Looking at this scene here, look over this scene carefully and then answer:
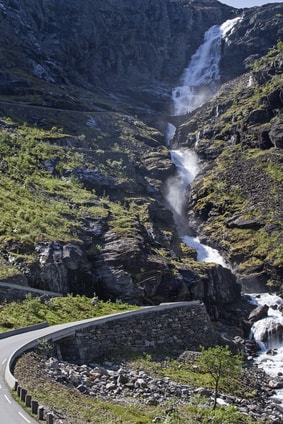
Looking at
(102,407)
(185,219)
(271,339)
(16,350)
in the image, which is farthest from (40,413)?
(185,219)

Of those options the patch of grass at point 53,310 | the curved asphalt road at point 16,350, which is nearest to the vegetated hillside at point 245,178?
the patch of grass at point 53,310

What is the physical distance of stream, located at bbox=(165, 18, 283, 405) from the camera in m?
56.1

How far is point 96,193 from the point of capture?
8769 centimetres

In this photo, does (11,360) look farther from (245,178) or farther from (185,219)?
(245,178)

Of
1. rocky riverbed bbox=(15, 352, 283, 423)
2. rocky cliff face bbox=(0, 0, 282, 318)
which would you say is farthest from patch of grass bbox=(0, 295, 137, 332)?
rocky riverbed bbox=(15, 352, 283, 423)

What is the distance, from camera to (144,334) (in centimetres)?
4412

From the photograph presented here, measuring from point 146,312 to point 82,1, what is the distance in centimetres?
17229

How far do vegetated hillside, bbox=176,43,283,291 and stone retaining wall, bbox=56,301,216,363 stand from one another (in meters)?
34.4

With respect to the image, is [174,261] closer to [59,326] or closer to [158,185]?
[59,326]

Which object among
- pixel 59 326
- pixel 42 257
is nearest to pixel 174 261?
pixel 42 257

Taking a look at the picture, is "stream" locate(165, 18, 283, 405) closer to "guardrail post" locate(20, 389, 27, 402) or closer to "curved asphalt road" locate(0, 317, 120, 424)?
"curved asphalt road" locate(0, 317, 120, 424)

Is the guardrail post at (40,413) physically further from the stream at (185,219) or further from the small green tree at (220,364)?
the stream at (185,219)

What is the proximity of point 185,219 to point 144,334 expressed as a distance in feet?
224

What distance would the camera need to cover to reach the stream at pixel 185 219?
56094mm
